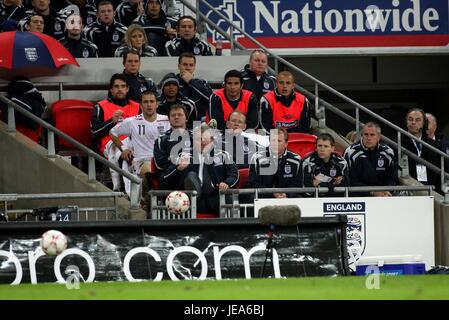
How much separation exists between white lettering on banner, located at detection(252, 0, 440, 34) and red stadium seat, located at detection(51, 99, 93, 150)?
502 centimetres

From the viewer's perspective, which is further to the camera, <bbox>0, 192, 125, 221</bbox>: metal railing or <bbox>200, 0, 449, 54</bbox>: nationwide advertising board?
<bbox>200, 0, 449, 54</bbox>: nationwide advertising board

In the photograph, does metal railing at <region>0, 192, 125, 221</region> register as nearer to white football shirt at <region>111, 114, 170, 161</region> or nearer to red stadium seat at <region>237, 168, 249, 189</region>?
white football shirt at <region>111, 114, 170, 161</region>

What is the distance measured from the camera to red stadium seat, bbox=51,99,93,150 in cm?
A: 1838

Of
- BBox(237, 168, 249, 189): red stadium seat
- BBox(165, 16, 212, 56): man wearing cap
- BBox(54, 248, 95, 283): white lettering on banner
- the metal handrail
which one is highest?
BBox(165, 16, 212, 56): man wearing cap

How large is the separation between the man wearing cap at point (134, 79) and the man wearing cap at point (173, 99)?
33 cm

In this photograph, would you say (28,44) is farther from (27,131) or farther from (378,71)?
(378,71)

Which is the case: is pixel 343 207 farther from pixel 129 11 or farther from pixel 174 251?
pixel 129 11

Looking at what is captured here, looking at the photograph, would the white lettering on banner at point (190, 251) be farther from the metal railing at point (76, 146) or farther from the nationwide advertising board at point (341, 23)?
the nationwide advertising board at point (341, 23)

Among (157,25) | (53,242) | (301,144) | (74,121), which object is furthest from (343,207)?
(157,25)

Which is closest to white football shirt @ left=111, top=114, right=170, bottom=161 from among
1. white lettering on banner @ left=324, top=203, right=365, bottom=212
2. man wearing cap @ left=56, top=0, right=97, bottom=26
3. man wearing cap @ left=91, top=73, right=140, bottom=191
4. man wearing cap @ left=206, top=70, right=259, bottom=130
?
man wearing cap @ left=91, top=73, right=140, bottom=191

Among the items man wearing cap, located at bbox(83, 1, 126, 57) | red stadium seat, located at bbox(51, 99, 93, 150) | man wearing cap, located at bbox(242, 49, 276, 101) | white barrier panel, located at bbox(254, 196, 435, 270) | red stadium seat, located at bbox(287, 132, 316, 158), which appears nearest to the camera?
white barrier panel, located at bbox(254, 196, 435, 270)

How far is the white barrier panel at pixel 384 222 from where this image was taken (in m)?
15.7

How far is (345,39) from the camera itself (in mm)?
22672

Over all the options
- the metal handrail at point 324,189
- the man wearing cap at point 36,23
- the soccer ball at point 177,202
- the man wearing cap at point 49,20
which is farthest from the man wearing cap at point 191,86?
the soccer ball at point 177,202
